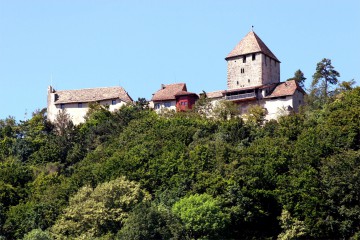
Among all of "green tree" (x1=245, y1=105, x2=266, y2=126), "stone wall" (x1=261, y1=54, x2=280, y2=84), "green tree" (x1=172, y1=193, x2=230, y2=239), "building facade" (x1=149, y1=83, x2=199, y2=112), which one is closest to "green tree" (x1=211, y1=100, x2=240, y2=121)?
"green tree" (x1=245, y1=105, x2=266, y2=126)

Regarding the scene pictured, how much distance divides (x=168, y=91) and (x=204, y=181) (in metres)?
28.9

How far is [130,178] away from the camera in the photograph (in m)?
64.6

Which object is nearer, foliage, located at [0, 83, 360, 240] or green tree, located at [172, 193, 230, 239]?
green tree, located at [172, 193, 230, 239]

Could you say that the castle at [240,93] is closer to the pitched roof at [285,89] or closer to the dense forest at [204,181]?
the pitched roof at [285,89]

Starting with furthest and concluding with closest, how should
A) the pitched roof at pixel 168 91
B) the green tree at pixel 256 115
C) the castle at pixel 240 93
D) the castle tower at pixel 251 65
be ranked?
the pitched roof at pixel 168 91 → the castle tower at pixel 251 65 → the castle at pixel 240 93 → the green tree at pixel 256 115

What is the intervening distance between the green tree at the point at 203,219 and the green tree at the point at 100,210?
15.2ft

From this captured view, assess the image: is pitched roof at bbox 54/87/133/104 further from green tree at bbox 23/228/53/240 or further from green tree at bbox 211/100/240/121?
green tree at bbox 23/228/53/240

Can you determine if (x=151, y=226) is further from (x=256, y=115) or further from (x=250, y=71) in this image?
(x=250, y=71)

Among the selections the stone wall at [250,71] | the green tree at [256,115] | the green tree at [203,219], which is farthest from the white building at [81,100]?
the green tree at [203,219]

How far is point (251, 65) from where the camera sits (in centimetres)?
8488

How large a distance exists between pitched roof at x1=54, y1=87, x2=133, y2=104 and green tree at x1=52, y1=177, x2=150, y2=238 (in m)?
30.4

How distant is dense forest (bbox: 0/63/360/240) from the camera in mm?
56500

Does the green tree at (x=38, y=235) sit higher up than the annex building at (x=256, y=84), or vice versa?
the annex building at (x=256, y=84)

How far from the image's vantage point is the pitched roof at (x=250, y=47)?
281 feet
